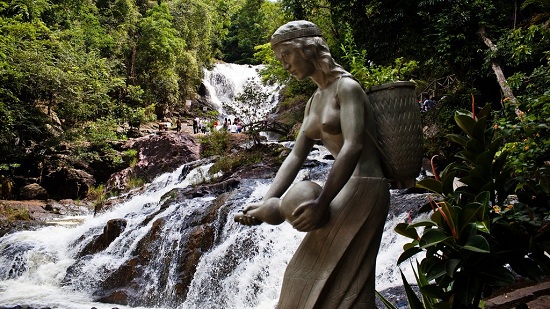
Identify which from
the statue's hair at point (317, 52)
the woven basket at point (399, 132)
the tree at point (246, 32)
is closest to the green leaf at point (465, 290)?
the woven basket at point (399, 132)

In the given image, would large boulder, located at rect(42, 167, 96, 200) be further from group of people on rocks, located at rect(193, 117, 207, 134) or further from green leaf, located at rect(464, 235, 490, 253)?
green leaf, located at rect(464, 235, 490, 253)

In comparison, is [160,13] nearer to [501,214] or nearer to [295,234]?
[295,234]

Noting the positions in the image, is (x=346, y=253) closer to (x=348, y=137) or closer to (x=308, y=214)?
(x=308, y=214)

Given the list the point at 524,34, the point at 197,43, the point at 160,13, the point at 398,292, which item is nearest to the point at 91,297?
the point at 398,292

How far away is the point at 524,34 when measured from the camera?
855 centimetres

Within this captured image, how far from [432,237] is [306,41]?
45.3 inches

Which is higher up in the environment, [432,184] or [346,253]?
[432,184]

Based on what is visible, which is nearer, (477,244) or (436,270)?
(477,244)

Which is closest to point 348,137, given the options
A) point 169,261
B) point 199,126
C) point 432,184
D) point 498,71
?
point 432,184

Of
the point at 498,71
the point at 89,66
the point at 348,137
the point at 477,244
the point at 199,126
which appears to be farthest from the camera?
the point at 199,126

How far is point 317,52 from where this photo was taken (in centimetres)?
240

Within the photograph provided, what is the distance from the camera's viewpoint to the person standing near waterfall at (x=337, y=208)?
217 centimetres

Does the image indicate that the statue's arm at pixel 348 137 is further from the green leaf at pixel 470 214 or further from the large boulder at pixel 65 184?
the large boulder at pixel 65 184

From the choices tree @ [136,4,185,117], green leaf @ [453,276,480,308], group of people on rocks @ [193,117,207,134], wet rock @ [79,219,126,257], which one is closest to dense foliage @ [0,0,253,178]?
tree @ [136,4,185,117]
